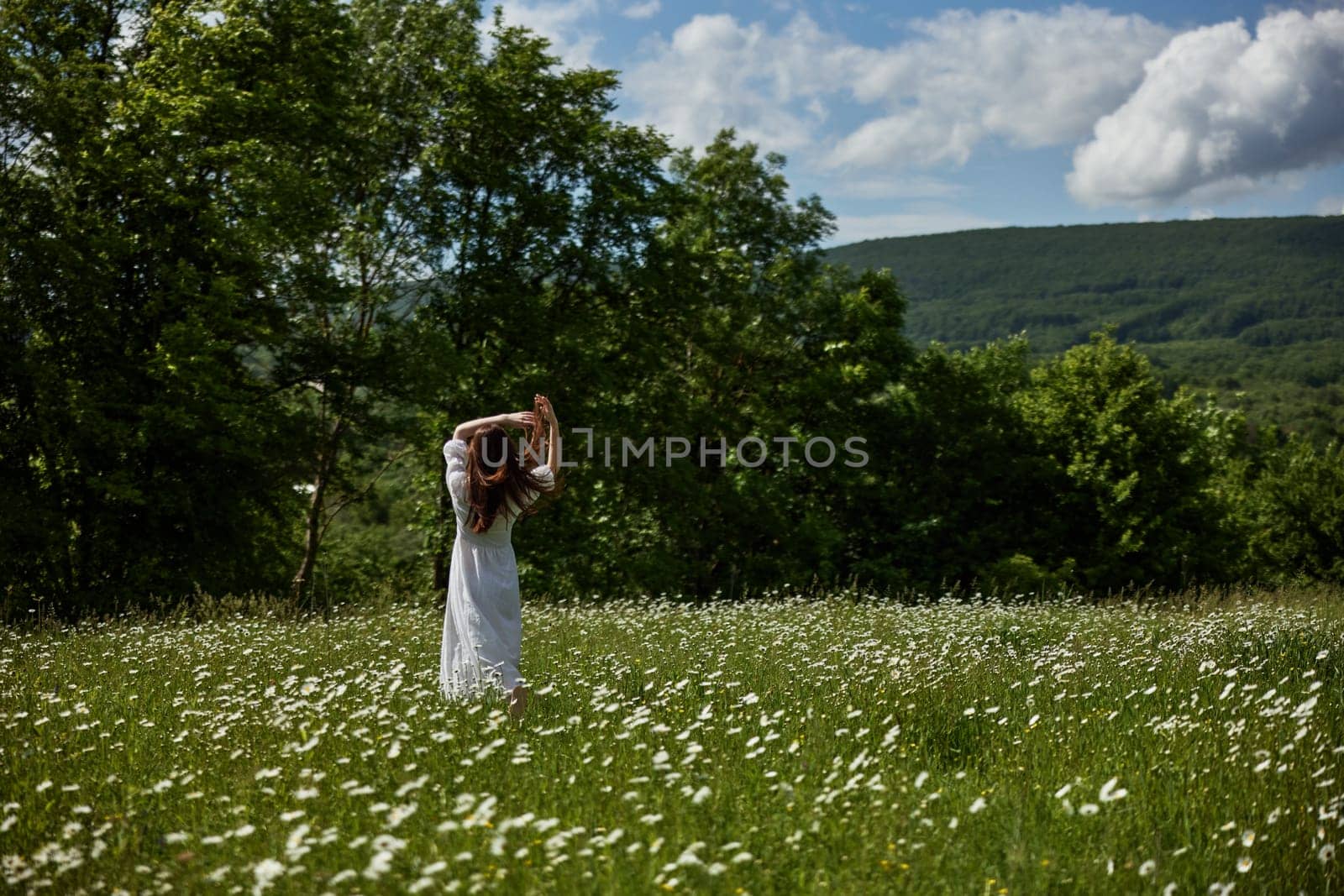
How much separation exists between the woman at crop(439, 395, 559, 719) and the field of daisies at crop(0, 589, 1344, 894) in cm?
32

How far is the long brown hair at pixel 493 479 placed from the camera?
6.72 metres

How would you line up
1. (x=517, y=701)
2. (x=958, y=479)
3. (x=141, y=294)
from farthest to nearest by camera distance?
(x=958, y=479) → (x=141, y=294) → (x=517, y=701)

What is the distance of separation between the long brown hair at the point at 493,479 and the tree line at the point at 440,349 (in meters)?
6.85

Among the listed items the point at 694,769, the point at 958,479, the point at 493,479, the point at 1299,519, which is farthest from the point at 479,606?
the point at 1299,519

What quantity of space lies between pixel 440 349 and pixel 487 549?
14.2 metres

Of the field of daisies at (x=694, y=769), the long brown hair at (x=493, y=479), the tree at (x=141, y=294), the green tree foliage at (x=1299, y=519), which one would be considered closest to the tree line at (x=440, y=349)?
the tree at (x=141, y=294)

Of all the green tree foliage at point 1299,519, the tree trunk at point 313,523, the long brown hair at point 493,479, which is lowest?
the green tree foliage at point 1299,519

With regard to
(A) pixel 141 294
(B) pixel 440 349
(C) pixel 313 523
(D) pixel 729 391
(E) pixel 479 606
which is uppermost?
(A) pixel 141 294

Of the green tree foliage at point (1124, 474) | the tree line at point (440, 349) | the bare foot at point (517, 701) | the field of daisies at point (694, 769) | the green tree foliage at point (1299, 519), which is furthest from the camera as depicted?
the green tree foliage at point (1299, 519)

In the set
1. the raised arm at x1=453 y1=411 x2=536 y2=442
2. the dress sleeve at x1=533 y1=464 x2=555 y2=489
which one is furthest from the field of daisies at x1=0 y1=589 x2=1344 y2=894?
the raised arm at x1=453 y1=411 x2=536 y2=442

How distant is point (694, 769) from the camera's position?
4891 millimetres

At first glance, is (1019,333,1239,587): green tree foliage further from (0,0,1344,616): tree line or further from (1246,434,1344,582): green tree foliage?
(1246,434,1344,582): green tree foliage

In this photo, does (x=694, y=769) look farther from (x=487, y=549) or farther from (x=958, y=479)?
(x=958, y=479)

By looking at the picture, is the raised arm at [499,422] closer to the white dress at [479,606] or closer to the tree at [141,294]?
the white dress at [479,606]
